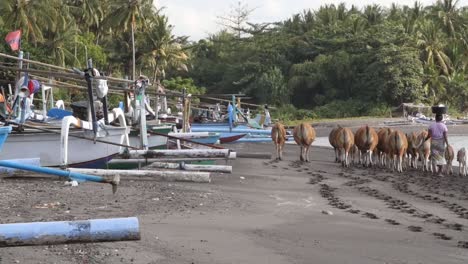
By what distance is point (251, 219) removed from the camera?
8766 mm

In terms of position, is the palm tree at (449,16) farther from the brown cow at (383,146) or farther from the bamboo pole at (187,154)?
the bamboo pole at (187,154)

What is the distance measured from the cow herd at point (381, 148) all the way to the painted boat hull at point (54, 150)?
8860 mm

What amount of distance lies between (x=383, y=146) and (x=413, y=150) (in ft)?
2.92

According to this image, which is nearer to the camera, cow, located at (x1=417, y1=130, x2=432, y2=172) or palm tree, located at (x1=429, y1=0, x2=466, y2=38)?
cow, located at (x1=417, y1=130, x2=432, y2=172)

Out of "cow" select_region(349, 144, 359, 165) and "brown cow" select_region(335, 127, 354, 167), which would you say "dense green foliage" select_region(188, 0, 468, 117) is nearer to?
"cow" select_region(349, 144, 359, 165)

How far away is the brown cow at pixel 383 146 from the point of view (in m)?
20.2

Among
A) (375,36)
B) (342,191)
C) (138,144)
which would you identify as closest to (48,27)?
(375,36)

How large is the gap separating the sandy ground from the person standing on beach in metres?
3.33

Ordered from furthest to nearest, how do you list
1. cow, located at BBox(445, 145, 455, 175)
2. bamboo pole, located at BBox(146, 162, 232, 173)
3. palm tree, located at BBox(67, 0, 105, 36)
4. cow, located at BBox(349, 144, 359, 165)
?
palm tree, located at BBox(67, 0, 105, 36), cow, located at BBox(349, 144, 359, 165), cow, located at BBox(445, 145, 455, 175), bamboo pole, located at BBox(146, 162, 232, 173)

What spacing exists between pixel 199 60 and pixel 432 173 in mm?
60632

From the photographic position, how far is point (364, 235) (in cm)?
786

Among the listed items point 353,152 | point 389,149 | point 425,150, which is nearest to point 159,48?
point 353,152

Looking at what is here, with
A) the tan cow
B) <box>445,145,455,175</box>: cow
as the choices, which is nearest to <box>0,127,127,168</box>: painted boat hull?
the tan cow

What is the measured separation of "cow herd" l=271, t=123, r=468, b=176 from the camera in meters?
19.4
